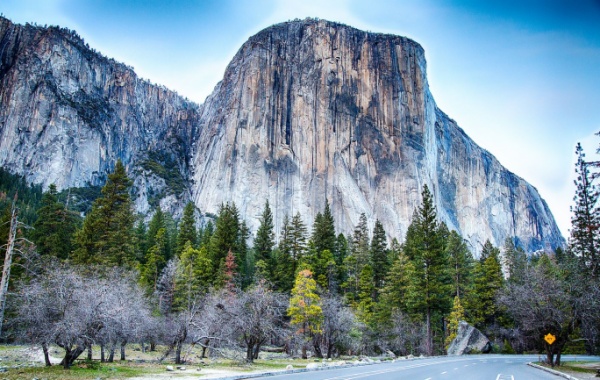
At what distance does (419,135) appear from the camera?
4363 inches

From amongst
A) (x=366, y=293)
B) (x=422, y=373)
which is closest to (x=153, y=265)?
(x=366, y=293)

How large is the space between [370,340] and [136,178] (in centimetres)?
11167

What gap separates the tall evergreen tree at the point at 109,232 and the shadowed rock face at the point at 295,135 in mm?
60359

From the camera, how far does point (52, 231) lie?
156ft

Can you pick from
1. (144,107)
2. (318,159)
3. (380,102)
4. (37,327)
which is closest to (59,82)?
(144,107)

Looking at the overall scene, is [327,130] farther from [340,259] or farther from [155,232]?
[340,259]

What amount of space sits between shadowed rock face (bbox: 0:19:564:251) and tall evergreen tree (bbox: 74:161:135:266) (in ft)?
198

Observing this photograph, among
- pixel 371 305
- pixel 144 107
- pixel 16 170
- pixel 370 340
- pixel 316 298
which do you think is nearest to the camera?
pixel 316 298

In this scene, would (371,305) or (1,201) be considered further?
(1,201)

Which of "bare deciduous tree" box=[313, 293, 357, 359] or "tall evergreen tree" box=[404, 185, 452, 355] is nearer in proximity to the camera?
"bare deciduous tree" box=[313, 293, 357, 359]

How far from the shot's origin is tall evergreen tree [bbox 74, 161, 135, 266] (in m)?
40.8

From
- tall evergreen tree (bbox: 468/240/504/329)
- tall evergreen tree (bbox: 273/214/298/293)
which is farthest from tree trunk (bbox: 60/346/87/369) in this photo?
tall evergreen tree (bbox: 468/240/504/329)

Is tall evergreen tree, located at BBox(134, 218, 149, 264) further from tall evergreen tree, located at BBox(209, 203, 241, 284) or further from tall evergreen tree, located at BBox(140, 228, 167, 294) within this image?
tall evergreen tree, located at BBox(209, 203, 241, 284)

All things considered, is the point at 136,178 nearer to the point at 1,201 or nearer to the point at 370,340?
the point at 1,201
